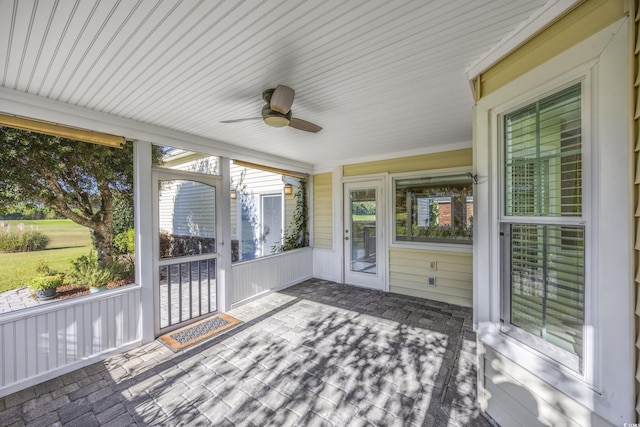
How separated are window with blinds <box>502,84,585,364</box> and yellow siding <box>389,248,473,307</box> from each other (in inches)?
102

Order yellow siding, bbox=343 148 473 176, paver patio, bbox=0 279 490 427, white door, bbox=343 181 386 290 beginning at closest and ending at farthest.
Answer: paver patio, bbox=0 279 490 427 → yellow siding, bbox=343 148 473 176 → white door, bbox=343 181 386 290

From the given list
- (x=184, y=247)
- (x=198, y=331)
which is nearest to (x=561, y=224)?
(x=198, y=331)

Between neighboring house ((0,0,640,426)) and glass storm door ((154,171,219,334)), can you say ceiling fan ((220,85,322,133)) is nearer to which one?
neighboring house ((0,0,640,426))

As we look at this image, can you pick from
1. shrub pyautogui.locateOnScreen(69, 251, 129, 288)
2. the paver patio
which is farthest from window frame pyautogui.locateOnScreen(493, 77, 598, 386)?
shrub pyautogui.locateOnScreen(69, 251, 129, 288)

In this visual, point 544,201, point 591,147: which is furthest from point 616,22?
point 544,201

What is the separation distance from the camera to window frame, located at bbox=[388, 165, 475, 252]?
160 inches

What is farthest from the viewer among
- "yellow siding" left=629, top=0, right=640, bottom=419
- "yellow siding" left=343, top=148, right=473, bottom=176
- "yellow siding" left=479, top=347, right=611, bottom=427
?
"yellow siding" left=343, top=148, right=473, bottom=176

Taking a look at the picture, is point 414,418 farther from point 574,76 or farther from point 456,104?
point 456,104

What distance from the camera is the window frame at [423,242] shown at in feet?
13.4

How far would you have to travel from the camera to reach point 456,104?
2570 mm

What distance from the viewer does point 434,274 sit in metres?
4.34

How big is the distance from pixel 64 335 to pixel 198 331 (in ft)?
4.12

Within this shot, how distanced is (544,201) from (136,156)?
151 inches

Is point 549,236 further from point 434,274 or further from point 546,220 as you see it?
point 434,274
